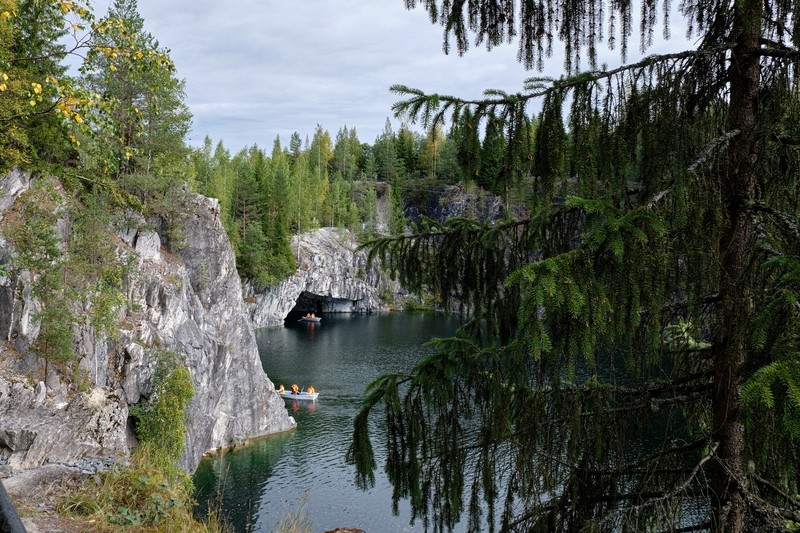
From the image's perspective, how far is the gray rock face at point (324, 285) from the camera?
199ft

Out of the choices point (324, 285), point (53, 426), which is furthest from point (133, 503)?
point (324, 285)

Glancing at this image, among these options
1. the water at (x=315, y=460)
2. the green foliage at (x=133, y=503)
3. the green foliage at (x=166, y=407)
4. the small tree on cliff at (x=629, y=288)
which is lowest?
the water at (x=315, y=460)

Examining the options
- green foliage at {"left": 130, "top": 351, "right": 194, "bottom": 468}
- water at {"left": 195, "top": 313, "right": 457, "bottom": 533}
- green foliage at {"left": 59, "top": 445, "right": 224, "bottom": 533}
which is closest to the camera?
green foliage at {"left": 59, "top": 445, "right": 224, "bottom": 533}

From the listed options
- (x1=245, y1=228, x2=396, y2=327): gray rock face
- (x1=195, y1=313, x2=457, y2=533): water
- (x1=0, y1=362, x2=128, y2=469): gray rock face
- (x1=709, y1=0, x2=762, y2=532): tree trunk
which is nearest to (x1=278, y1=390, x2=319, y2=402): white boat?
(x1=195, y1=313, x2=457, y2=533): water

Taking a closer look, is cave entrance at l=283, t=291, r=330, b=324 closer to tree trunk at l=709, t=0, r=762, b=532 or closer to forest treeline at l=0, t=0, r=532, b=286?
forest treeline at l=0, t=0, r=532, b=286

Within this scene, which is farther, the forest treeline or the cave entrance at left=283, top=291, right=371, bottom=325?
the cave entrance at left=283, top=291, right=371, bottom=325

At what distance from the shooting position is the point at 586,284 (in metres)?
2.58

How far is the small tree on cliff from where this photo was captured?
2666mm

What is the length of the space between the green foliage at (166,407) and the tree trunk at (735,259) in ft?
56.1

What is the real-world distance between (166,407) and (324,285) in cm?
4970

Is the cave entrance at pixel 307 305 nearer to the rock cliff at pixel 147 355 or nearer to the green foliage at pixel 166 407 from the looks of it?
the rock cliff at pixel 147 355

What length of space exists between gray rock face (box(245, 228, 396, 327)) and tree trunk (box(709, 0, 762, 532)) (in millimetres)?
56058

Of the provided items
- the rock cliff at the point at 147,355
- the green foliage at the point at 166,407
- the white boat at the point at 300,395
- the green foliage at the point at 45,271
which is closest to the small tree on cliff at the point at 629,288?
the rock cliff at the point at 147,355

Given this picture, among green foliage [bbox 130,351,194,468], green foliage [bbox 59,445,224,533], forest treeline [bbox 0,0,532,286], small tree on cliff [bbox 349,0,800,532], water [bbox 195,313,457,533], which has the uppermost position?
forest treeline [bbox 0,0,532,286]
